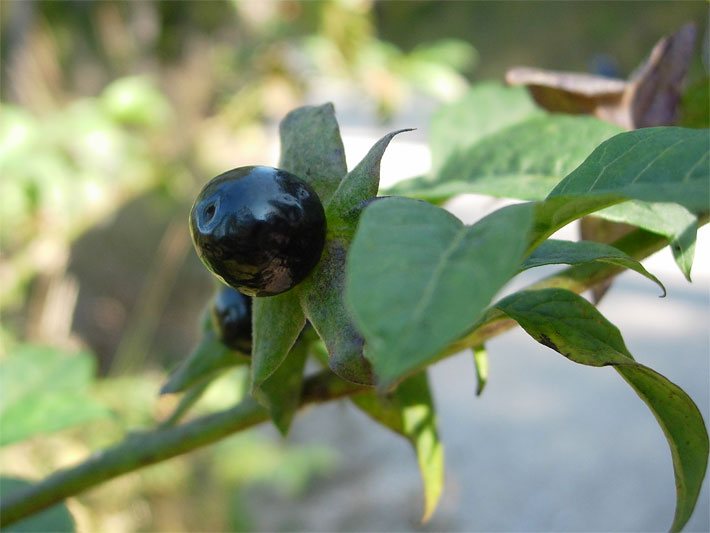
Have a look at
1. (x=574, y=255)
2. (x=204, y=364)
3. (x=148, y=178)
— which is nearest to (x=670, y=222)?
(x=574, y=255)

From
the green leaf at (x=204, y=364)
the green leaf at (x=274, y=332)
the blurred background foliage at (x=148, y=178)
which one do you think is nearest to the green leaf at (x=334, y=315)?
the green leaf at (x=274, y=332)

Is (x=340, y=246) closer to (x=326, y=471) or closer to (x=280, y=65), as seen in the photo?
(x=326, y=471)

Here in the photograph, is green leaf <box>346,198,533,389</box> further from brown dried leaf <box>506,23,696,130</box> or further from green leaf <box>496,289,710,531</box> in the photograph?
brown dried leaf <box>506,23,696,130</box>

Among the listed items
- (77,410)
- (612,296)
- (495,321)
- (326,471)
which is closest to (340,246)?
(495,321)

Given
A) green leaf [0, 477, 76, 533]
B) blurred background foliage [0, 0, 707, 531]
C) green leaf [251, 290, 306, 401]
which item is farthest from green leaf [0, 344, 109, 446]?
blurred background foliage [0, 0, 707, 531]

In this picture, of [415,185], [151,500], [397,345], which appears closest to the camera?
[397,345]

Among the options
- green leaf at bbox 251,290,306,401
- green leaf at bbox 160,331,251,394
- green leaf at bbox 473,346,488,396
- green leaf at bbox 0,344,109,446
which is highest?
green leaf at bbox 251,290,306,401
